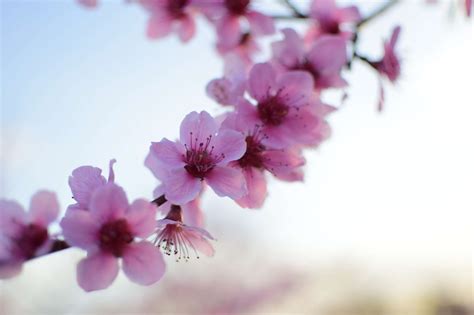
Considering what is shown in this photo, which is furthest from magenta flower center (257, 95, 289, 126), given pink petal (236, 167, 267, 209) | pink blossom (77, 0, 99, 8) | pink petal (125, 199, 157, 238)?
pink blossom (77, 0, 99, 8)

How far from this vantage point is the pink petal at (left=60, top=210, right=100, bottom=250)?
0.85 meters

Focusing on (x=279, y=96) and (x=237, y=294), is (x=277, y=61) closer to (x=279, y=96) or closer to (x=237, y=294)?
(x=279, y=96)

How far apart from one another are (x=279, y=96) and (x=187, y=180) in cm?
33

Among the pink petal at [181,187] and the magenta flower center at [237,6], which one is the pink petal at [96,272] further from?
the magenta flower center at [237,6]

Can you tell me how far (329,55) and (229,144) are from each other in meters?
0.44

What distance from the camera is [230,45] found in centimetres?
164

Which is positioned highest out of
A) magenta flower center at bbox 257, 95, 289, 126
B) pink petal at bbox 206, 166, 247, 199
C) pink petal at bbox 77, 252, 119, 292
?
magenta flower center at bbox 257, 95, 289, 126

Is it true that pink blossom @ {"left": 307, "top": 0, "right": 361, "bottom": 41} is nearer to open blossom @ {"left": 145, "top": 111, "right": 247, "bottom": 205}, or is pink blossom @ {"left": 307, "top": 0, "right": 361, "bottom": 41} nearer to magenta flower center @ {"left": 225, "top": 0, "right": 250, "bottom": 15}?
magenta flower center @ {"left": 225, "top": 0, "right": 250, "bottom": 15}

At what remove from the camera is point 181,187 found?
37.3 inches

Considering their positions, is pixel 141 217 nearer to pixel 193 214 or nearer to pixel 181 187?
pixel 181 187

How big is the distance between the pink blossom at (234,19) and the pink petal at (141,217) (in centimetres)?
77

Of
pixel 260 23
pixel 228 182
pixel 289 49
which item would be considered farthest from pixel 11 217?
pixel 260 23

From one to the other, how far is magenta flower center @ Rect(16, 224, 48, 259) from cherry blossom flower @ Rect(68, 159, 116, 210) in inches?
3.8

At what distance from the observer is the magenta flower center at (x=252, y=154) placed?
43.1 inches
